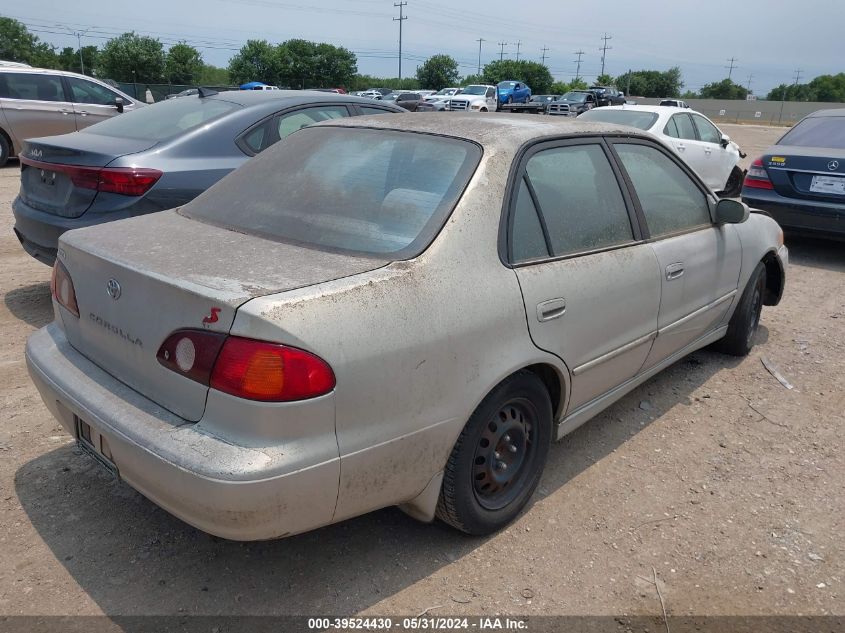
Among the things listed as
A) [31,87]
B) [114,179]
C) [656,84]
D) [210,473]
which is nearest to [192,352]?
[210,473]

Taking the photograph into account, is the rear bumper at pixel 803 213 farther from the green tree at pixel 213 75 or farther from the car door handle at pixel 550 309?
the green tree at pixel 213 75

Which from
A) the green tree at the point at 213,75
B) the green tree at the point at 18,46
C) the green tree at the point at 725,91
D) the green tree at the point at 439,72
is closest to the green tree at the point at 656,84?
the green tree at the point at 725,91

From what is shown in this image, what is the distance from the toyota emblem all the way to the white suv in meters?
10.4

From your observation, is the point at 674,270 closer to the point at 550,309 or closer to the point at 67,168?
the point at 550,309

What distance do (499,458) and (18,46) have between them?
3535 inches

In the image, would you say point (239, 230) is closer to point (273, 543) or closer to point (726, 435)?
point (273, 543)

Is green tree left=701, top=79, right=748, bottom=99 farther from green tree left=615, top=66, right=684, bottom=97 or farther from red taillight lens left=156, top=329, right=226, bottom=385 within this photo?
red taillight lens left=156, top=329, right=226, bottom=385

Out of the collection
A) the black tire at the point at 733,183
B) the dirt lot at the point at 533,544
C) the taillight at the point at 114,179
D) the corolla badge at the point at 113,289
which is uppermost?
the taillight at the point at 114,179

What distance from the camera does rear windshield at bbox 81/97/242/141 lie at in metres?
5.13

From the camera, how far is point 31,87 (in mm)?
11883

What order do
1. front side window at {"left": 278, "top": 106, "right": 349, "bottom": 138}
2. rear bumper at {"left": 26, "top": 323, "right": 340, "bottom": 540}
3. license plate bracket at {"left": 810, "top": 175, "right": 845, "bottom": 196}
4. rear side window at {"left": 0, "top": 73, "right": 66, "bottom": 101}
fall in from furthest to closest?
rear side window at {"left": 0, "top": 73, "right": 66, "bottom": 101}, license plate bracket at {"left": 810, "top": 175, "right": 845, "bottom": 196}, front side window at {"left": 278, "top": 106, "right": 349, "bottom": 138}, rear bumper at {"left": 26, "top": 323, "right": 340, "bottom": 540}

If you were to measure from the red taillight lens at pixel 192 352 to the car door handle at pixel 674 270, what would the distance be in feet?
7.85

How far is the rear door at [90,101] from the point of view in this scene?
1221 cm

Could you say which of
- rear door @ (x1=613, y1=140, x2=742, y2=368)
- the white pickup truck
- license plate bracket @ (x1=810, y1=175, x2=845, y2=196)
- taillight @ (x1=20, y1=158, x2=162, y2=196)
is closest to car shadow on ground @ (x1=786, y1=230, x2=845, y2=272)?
license plate bracket @ (x1=810, y1=175, x2=845, y2=196)
